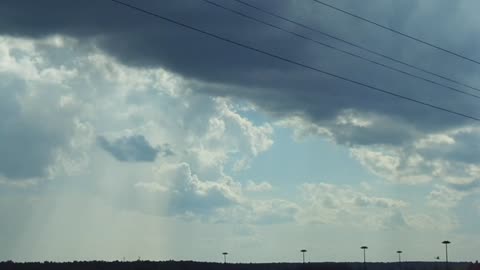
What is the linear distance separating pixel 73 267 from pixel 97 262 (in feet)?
24.7

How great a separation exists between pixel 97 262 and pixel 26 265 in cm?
1847

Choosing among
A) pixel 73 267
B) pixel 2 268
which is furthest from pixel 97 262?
pixel 2 268

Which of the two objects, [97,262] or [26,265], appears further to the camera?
[97,262]

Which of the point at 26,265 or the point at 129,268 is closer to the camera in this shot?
the point at 26,265

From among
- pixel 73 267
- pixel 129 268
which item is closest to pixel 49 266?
pixel 73 267

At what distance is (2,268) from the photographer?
6855 inches

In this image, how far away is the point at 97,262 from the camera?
18875 cm

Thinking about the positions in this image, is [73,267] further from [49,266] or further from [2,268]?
[2,268]

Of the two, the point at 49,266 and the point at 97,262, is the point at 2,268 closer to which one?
the point at 49,266

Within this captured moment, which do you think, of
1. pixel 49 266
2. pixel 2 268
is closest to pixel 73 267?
pixel 49 266

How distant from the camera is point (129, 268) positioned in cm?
19250

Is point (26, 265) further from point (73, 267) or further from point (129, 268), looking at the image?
point (129, 268)

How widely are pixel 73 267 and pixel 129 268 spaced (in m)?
15.4

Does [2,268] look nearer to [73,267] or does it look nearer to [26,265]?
[26,265]
